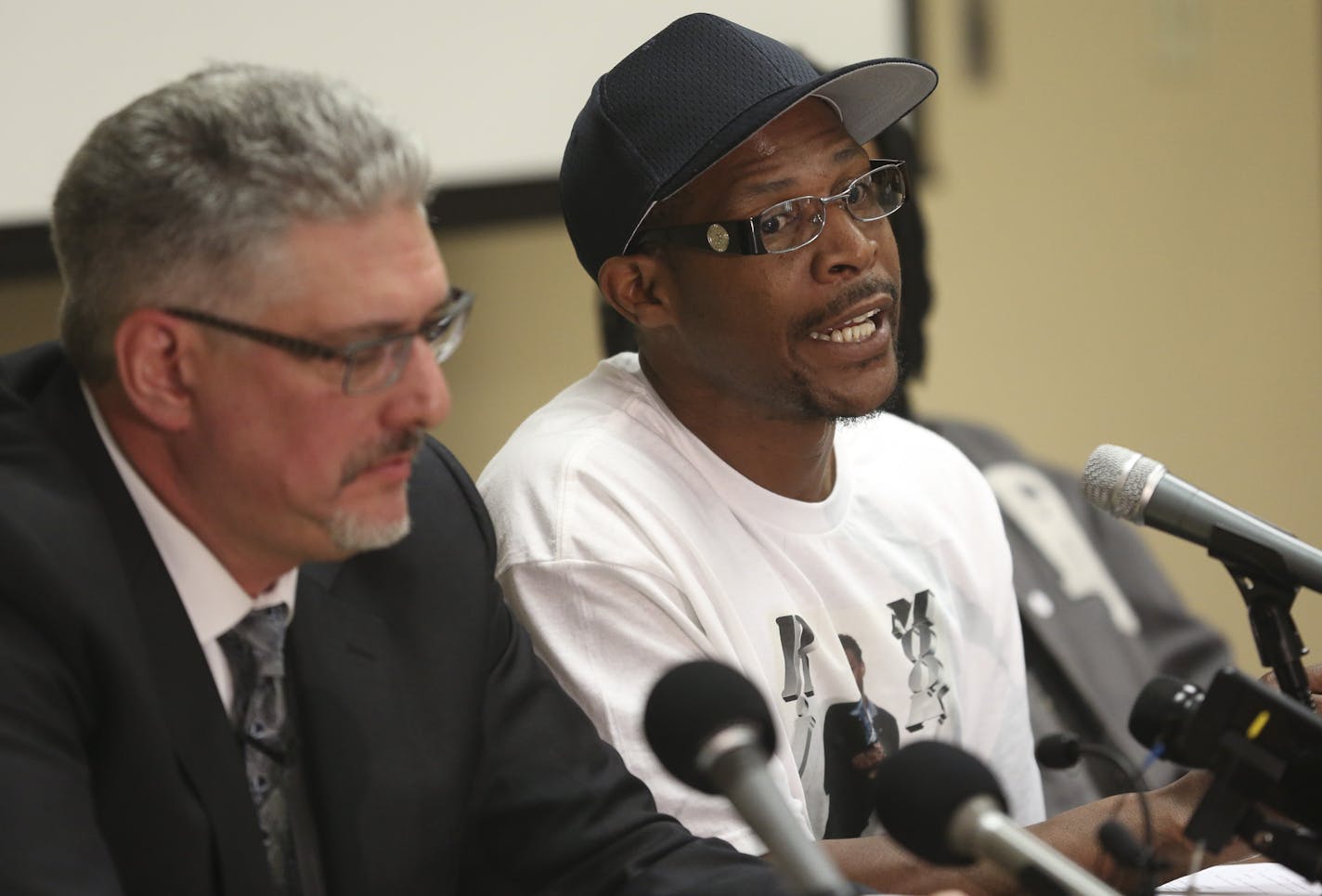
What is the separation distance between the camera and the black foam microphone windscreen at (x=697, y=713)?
3.51ft

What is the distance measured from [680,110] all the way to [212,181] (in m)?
0.70

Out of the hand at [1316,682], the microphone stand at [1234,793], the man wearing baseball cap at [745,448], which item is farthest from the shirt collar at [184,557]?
the hand at [1316,682]

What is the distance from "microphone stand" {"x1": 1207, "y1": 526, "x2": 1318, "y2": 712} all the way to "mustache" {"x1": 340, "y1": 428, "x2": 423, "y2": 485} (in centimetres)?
75

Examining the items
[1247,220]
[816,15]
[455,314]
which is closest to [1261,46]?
[1247,220]

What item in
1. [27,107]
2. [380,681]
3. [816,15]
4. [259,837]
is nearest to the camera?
[259,837]

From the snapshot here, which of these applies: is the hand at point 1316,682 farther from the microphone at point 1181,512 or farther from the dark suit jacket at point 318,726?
the dark suit jacket at point 318,726

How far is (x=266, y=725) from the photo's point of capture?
1.49 meters

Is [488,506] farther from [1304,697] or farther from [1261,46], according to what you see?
[1261,46]

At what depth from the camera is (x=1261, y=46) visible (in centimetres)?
419

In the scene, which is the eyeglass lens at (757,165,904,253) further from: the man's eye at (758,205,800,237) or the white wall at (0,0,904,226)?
the white wall at (0,0,904,226)

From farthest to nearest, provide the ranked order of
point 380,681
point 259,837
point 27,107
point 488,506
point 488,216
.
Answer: point 488,216
point 27,107
point 488,506
point 380,681
point 259,837

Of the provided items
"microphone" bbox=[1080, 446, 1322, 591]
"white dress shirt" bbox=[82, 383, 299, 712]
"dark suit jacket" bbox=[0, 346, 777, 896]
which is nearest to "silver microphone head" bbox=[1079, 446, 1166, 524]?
"microphone" bbox=[1080, 446, 1322, 591]

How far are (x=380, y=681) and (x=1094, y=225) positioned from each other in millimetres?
2992

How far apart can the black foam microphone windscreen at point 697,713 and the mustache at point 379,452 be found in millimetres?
420
